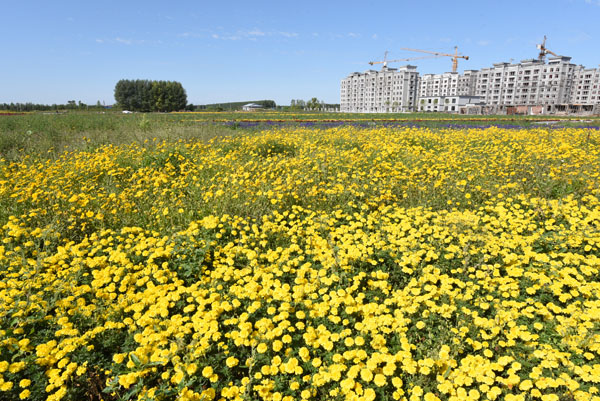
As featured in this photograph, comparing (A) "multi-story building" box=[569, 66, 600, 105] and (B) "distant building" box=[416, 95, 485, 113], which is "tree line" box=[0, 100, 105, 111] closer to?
Answer: (B) "distant building" box=[416, 95, 485, 113]

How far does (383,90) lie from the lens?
122 metres

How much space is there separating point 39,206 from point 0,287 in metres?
2.68

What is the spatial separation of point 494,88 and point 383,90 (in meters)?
37.6

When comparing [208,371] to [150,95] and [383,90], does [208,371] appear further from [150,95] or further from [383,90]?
[383,90]

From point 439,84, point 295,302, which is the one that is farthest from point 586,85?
point 295,302

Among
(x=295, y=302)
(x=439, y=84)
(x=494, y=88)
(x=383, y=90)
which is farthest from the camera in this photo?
(x=383, y=90)

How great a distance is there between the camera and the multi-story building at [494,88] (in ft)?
298

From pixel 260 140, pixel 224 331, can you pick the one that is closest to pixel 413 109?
pixel 260 140

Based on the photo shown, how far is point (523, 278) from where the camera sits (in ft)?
11.0

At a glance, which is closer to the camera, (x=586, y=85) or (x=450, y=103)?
(x=586, y=85)

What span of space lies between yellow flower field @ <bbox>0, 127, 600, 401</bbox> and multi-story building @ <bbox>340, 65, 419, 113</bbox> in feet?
396

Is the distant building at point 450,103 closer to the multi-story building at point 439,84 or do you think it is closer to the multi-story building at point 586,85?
the multi-story building at point 439,84

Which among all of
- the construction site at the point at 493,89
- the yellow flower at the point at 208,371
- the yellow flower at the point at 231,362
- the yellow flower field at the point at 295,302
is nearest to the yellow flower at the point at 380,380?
the yellow flower field at the point at 295,302

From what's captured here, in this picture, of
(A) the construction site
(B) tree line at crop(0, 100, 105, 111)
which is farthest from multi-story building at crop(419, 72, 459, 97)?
(B) tree line at crop(0, 100, 105, 111)
